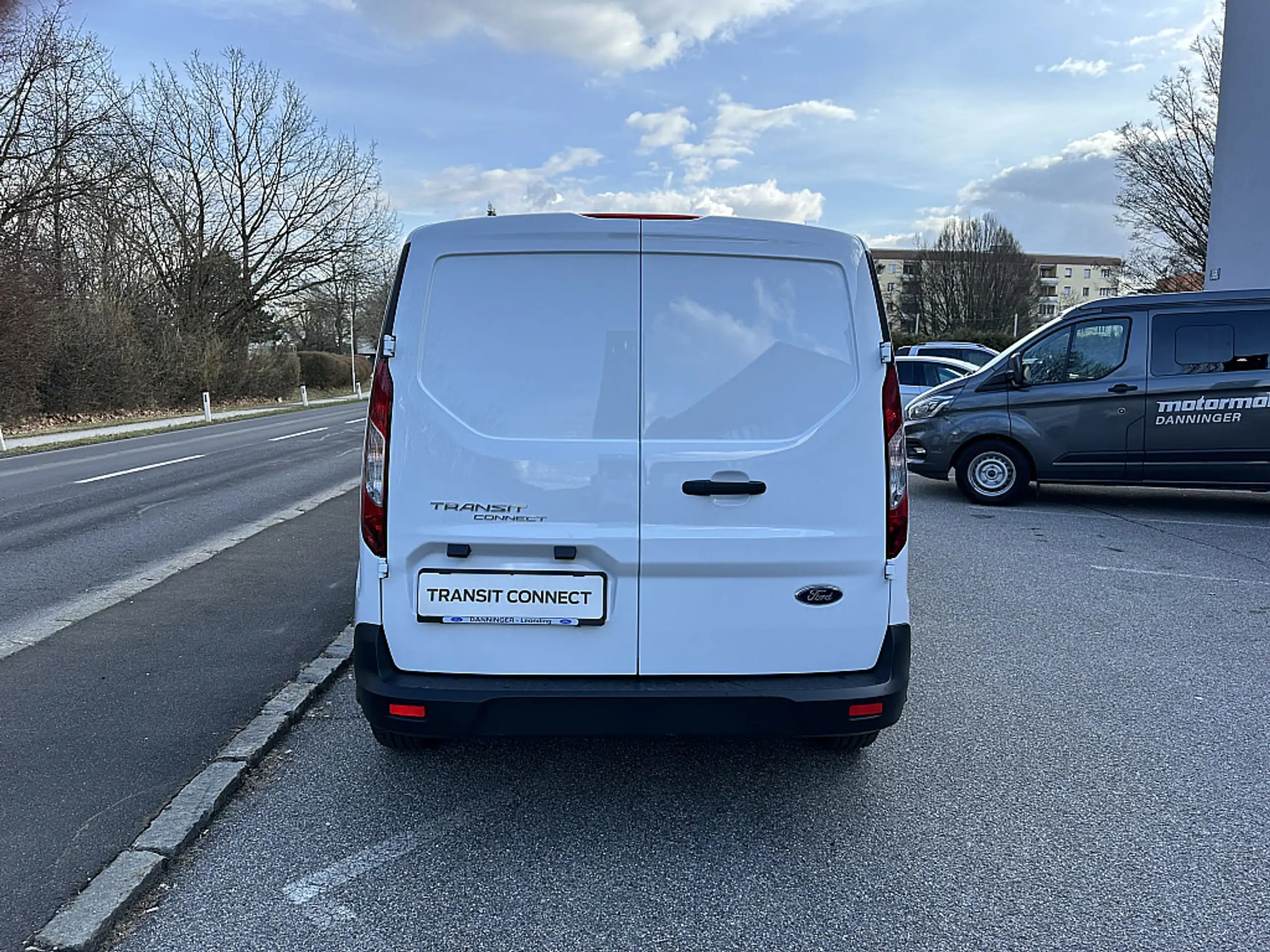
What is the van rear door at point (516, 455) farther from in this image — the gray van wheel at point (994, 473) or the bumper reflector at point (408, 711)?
the gray van wheel at point (994, 473)

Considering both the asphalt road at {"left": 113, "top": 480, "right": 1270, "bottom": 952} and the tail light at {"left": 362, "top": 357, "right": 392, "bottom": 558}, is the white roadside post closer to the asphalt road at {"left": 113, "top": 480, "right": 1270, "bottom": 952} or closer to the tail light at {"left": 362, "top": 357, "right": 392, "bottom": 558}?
the asphalt road at {"left": 113, "top": 480, "right": 1270, "bottom": 952}

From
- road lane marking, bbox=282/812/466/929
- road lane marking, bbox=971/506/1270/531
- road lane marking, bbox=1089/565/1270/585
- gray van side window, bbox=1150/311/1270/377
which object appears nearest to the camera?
road lane marking, bbox=282/812/466/929

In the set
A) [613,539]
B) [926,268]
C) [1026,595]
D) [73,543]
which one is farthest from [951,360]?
[926,268]

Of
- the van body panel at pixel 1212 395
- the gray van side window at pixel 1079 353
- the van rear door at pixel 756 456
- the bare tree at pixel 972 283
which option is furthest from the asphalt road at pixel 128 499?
the bare tree at pixel 972 283

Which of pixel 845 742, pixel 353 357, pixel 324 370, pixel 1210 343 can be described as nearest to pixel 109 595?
pixel 845 742

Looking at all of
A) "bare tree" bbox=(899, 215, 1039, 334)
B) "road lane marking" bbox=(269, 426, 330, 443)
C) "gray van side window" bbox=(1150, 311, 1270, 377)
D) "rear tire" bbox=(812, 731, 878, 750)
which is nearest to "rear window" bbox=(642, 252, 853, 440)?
"rear tire" bbox=(812, 731, 878, 750)

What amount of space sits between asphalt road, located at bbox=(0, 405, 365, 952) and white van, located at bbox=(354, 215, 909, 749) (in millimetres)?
1127

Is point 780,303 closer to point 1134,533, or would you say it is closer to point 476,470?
point 476,470

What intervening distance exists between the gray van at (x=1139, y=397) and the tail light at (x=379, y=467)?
27.6 ft

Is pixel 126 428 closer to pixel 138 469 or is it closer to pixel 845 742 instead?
pixel 138 469

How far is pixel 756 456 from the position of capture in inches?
117

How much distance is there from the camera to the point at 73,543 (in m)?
8.36

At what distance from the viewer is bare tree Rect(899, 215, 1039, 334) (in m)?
66.1

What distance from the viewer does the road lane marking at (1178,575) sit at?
22.6 feet
